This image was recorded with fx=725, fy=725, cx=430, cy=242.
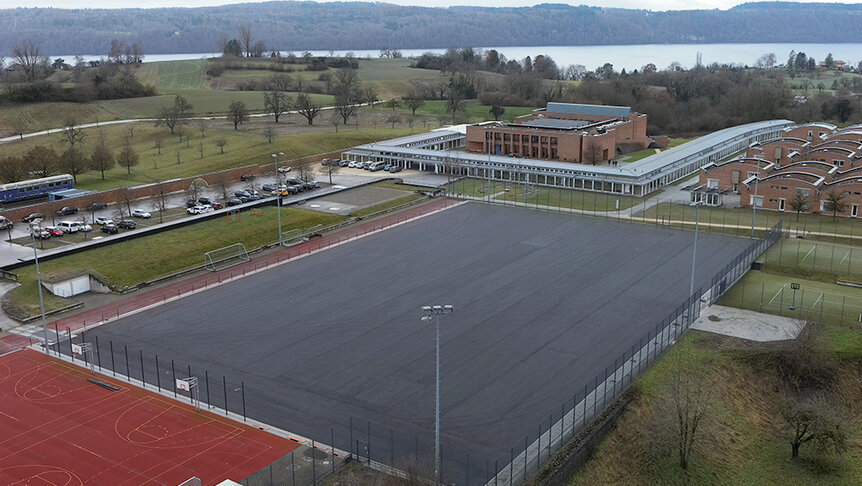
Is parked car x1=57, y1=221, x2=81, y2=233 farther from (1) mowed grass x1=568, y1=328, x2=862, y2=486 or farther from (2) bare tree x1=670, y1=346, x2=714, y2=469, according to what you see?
(2) bare tree x1=670, y1=346, x2=714, y2=469

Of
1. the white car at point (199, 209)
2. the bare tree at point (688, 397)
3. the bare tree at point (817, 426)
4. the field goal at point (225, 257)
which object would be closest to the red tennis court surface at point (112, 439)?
the bare tree at point (688, 397)

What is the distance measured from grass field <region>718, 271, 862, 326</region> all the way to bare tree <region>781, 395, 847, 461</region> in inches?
371

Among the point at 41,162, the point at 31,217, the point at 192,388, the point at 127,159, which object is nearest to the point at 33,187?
the point at 41,162

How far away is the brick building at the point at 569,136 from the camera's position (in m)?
66.9

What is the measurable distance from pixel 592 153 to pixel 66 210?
42867mm

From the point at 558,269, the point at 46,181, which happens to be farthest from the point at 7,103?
the point at 558,269

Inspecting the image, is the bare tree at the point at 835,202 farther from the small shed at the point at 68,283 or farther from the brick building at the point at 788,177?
the small shed at the point at 68,283

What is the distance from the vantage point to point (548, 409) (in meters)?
24.0

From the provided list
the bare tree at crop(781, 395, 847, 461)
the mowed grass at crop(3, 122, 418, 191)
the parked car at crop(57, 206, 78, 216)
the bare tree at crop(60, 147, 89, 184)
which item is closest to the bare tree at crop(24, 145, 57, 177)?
the bare tree at crop(60, 147, 89, 184)

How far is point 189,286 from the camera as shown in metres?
37.3

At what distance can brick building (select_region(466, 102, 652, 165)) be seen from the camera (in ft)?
219

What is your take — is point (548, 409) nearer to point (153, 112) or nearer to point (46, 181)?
point (46, 181)

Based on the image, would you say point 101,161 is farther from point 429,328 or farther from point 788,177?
point 788,177

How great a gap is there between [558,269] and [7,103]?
243ft
